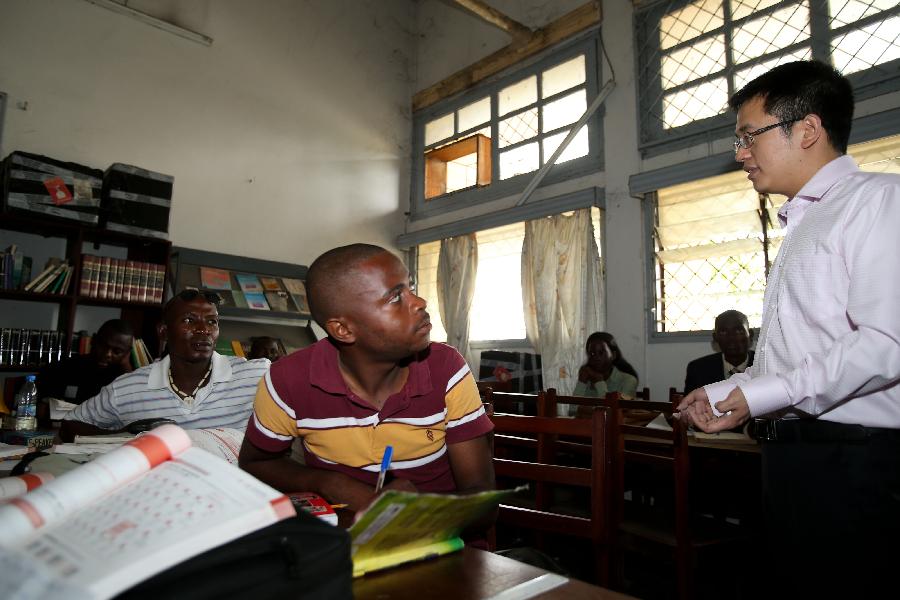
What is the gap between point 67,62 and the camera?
4527mm

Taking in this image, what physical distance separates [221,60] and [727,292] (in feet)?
16.5

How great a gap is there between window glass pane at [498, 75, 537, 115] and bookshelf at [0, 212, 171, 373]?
359 cm

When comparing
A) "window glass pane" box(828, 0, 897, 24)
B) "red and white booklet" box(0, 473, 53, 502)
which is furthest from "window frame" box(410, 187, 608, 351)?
"red and white booklet" box(0, 473, 53, 502)

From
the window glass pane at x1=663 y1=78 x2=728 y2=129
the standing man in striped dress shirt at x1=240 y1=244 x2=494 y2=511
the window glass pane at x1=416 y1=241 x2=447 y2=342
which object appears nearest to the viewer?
the standing man in striped dress shirt at x1=240 y1=244 x2=494 y2=511

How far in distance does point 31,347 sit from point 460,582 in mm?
4354

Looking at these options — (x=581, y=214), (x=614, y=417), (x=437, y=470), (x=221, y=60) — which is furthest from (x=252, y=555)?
(x=221, y=60)

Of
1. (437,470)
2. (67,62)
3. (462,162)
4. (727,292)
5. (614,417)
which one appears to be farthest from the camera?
(462,162)

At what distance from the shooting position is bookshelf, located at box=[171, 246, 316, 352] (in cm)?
485

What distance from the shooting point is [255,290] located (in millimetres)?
5188

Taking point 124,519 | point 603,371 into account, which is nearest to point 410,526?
point 124,519

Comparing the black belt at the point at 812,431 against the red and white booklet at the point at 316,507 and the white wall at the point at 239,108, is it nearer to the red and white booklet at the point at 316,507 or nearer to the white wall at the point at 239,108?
the red and white booklet at the point at 316,507

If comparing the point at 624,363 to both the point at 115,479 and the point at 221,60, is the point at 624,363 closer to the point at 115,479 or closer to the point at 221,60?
the point at 115,479

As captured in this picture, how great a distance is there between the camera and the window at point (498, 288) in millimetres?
5547

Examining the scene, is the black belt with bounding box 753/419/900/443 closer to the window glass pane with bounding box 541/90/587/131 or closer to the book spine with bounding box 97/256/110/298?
the book spine with bounding box 97/256/110/298
